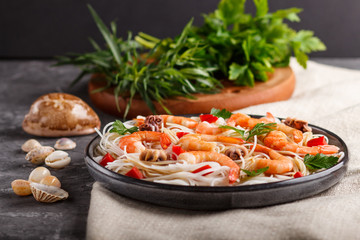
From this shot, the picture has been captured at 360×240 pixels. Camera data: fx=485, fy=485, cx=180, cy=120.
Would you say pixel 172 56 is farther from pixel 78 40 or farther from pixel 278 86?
pixel 78 40

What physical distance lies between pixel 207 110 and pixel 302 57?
819mm

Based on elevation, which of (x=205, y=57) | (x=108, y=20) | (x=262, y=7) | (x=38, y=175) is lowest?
(x=108, y=20)

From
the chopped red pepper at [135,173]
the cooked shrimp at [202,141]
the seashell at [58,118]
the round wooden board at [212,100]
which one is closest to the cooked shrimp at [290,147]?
the cooked shrimp at [202,141]

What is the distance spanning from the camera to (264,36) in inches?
134

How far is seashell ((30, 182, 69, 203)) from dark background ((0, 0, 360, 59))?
130 inches

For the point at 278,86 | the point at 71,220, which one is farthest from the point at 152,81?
the point at 71,220

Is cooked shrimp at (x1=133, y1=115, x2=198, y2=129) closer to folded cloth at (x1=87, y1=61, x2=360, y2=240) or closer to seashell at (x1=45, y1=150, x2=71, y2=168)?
seashell at (x1=45, y1=150, x2=71, y2=168)

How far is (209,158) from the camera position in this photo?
→ 5.88ft

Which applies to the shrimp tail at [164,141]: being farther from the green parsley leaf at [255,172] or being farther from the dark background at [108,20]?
A: the dark background at [108,20]

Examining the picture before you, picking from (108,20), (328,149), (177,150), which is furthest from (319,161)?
(108,20)

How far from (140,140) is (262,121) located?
22.3 inches

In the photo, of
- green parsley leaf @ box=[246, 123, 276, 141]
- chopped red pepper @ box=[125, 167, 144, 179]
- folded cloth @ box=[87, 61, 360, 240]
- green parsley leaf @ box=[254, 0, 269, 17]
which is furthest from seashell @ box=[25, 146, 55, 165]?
green parsley leaf @ box=[254, 0, 269, 17]

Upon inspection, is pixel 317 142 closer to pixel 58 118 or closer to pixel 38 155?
pixel 38 155

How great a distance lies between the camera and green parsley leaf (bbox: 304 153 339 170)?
181 cm
